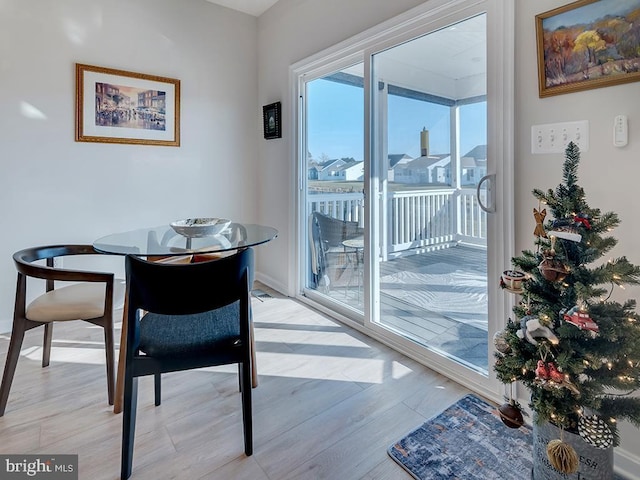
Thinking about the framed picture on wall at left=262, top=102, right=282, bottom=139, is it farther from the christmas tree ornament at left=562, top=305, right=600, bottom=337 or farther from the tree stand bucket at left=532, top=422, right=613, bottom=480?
the tree stand bucket at left=532, top=422, right=613, bottom=480

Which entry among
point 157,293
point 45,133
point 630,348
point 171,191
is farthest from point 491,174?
point 45,133

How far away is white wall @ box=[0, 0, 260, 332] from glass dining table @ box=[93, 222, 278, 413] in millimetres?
1045

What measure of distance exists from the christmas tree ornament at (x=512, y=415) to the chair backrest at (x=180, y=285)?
3.55ft

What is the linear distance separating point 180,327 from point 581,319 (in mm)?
1446

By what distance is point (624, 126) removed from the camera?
1.36 meters

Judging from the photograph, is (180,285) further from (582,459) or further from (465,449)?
(582,459)

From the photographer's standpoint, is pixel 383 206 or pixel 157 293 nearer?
pixel 157 293

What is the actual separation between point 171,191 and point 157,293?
90.4 inches

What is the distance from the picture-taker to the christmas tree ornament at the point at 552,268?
117cm

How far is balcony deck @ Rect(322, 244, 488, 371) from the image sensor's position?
6.97 ft

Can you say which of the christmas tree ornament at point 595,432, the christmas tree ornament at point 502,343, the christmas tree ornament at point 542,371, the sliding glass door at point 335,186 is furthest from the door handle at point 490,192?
the sliding glass door at point 335,186

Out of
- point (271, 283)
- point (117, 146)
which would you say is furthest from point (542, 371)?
point (117, 146)

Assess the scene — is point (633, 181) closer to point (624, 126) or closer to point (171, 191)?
point (624, 126)

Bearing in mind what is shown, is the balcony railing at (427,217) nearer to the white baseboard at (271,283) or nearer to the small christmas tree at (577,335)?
Result: the small christmas tree at (577,335)
